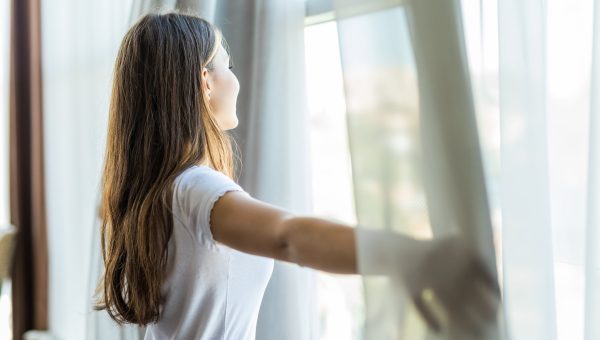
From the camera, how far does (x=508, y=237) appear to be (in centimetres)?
80

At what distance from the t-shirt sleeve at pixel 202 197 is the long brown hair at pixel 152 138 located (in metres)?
0.07

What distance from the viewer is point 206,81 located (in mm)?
1183

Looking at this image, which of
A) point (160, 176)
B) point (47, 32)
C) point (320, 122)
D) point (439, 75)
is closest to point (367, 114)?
point (439, 75)

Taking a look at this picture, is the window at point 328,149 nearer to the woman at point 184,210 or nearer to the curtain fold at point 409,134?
the woman at point 184,210

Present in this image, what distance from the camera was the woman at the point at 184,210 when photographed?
931 millimetres

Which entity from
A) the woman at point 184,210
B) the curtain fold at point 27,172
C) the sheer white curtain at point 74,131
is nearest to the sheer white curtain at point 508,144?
the woman at point 184,210

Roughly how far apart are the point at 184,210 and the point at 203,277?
0.40ft

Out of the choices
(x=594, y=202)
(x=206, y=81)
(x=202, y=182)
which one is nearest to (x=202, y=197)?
(x=202, y=182)

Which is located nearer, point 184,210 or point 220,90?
point 184,210

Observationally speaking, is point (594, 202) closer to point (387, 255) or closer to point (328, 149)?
point (387, 255)

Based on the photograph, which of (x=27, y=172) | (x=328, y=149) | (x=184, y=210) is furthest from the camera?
(x=27, y=172)

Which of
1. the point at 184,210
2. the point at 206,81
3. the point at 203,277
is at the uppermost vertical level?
the point at 206,81

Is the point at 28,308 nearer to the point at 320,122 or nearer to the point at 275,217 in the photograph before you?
Answer: the point at 320,122

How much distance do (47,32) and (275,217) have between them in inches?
73.7
